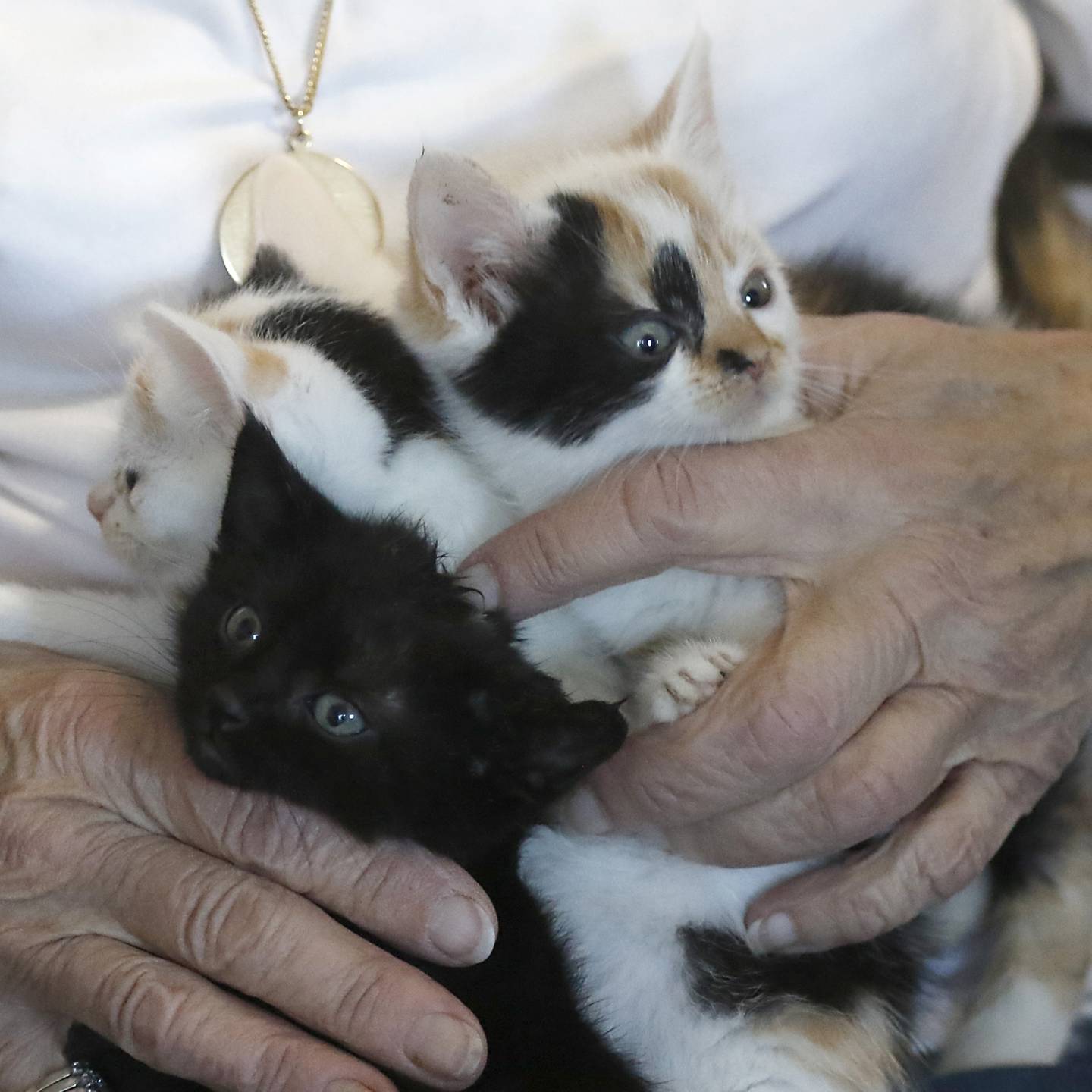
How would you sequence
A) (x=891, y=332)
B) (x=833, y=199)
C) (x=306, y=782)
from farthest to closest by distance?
1. (x=833, y=199)
2. (x=891, y=332)
3. (x=306, y=782)

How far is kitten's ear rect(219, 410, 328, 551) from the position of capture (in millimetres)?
976

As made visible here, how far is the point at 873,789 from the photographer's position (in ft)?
3.42

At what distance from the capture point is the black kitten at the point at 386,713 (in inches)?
37.3

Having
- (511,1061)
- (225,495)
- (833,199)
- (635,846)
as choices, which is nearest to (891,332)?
(833,199)

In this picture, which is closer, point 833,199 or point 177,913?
point 177,913

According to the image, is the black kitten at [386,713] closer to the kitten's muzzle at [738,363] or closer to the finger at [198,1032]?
the finger at [198,1032]

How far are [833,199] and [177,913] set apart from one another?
3.92 feet

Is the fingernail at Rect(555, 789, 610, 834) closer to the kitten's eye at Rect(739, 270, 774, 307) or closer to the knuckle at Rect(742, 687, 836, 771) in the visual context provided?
the knuckle at Rect(742, 687, 836, 771)

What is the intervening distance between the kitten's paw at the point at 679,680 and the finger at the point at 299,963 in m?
0.32

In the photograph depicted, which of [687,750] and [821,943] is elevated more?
[687,750]

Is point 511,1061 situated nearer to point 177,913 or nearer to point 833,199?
point 177,913

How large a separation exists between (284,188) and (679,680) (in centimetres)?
71

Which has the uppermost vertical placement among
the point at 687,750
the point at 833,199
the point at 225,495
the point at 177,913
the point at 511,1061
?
the point at 833,199

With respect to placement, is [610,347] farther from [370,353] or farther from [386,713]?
[386,713]
